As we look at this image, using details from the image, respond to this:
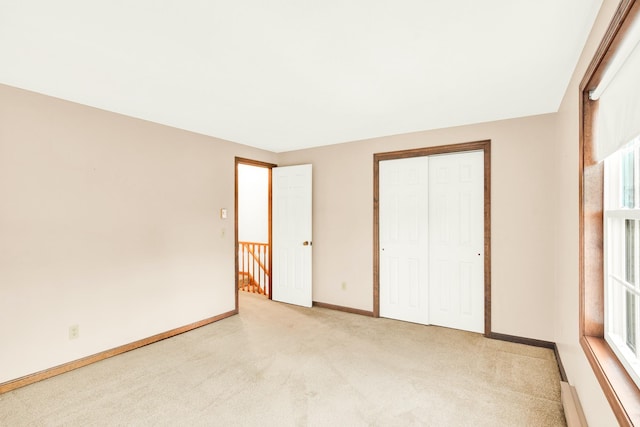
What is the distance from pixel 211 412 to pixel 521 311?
2.97 metres

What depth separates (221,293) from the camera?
4.07 meters

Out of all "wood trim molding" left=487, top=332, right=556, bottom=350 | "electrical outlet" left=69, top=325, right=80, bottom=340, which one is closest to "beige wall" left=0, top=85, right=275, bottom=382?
"electrical outlet" left=69, top=325, right=80, bottom=340

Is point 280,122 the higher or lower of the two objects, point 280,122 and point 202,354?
the higher

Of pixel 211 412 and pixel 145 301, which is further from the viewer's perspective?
pixel 145 301

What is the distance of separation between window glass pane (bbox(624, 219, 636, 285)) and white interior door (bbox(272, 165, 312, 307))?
342 centimetres

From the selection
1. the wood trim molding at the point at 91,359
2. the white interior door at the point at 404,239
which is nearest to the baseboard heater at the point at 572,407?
the white interior door at the point at 404,239

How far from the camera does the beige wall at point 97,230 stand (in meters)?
2.45

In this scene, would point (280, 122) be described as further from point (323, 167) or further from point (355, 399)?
point (355, 399)

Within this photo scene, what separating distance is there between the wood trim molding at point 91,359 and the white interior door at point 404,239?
2256 millimetres

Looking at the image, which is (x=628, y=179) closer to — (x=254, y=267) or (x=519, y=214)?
(x=519, y=214)

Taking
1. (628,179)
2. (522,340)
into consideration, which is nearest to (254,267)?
(522,340)


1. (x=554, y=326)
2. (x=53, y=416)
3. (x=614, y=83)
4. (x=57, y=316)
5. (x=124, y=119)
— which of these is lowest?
(x=53, y=416)

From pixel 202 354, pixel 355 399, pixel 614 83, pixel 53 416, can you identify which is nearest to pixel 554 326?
pixel 355 399

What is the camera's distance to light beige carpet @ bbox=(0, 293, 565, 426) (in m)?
2.09
